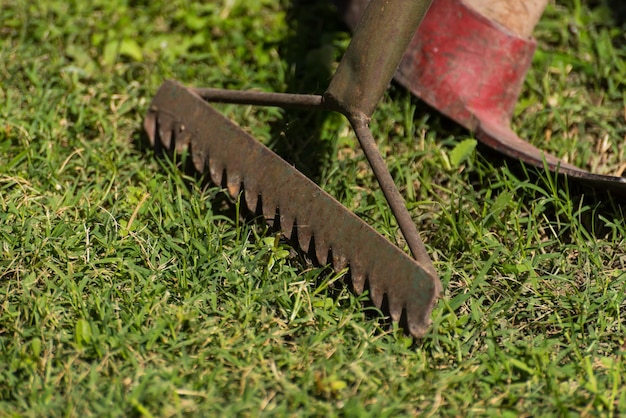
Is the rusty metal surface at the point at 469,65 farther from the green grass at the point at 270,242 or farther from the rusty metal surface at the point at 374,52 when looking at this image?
the rusty metal surface at the point at 374,52

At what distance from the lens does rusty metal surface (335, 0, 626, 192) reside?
281cm

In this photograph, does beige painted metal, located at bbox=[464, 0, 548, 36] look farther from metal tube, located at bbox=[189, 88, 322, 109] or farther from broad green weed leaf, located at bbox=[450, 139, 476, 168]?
metal tube, located at bbox=[189, 88, 322, 109]

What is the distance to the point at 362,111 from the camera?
2.31 metres

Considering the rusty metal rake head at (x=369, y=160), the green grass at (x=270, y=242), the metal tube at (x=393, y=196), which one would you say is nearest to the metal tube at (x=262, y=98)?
the rusty metal rake head at (x=369, y=160)

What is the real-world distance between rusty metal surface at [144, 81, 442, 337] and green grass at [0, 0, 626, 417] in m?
0.07

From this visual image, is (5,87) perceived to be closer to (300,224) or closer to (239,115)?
(239,115)

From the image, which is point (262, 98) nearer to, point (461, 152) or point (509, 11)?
point (461, 152)

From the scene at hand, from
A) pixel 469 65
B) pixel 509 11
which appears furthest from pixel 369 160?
pixel 509 11

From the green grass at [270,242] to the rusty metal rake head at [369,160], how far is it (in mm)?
78

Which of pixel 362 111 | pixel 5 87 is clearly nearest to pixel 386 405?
pixel 362 111

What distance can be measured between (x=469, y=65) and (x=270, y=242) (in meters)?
0.95

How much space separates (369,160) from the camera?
88.6 inches

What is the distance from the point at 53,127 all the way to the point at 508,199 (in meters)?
1.47

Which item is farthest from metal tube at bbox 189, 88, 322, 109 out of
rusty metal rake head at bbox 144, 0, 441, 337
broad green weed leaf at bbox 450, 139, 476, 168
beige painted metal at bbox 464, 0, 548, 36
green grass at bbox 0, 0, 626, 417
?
beige painted metal at bbox 464, 0, 548, 36
